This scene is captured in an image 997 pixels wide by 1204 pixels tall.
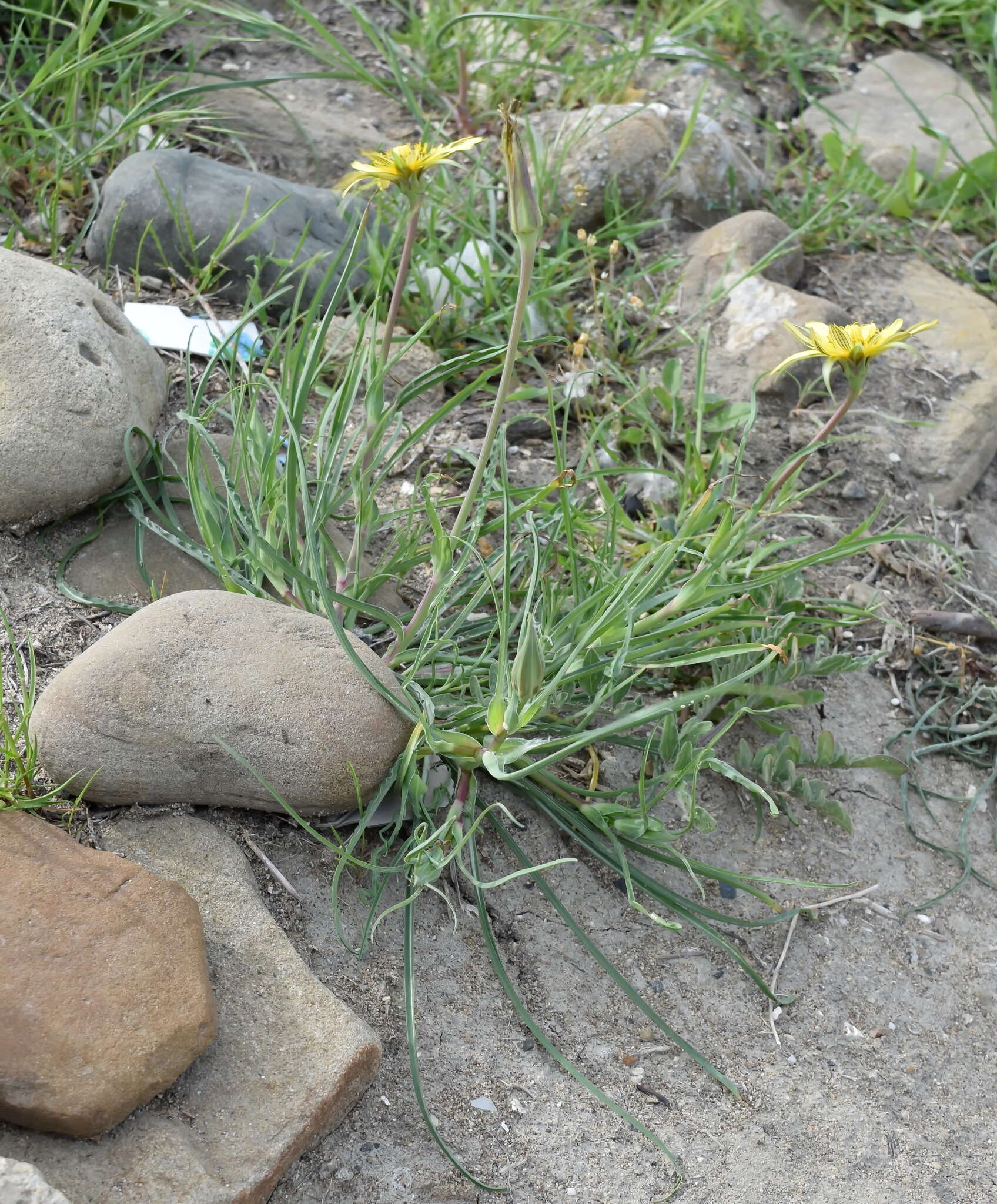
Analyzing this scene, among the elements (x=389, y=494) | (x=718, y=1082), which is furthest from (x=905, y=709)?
(x=389, y=494)

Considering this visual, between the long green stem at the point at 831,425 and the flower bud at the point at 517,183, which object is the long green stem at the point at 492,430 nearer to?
the flower bud at the point at 517,183

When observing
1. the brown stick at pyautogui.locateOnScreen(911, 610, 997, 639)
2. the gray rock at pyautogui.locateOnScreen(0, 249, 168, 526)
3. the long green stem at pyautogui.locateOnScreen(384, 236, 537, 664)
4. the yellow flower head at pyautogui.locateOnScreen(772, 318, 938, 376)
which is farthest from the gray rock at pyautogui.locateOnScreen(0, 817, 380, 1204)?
the brown stick at pyautogui.locateOnScreen(911, 610, 997, 639)

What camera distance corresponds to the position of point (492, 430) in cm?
158

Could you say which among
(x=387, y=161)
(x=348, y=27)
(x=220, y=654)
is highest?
(x=387, y=161)

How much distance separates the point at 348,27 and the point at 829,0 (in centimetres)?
175

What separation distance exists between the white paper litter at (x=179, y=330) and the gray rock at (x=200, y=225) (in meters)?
0.11

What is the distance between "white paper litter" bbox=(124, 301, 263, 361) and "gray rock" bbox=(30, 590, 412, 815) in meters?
0.91

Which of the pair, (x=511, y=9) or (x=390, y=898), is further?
(x=511, y=9)

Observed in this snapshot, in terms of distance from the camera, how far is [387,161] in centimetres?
169

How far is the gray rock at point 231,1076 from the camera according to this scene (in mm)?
1321

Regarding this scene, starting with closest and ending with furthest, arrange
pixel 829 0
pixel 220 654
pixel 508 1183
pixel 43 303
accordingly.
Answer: pixel 508 1183 < pixel 220 654 < pixel 43 303 < pixel 829 0

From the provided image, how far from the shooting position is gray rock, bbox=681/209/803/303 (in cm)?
299

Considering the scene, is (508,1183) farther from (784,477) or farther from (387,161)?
(387,161)

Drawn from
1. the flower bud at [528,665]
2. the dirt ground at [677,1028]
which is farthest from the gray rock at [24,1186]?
the flower bud at [528,665]
